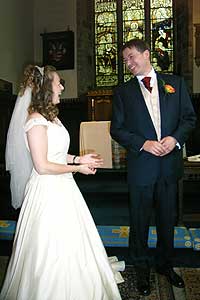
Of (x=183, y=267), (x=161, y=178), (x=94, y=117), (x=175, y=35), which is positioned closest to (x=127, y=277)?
(x=183, y=267)

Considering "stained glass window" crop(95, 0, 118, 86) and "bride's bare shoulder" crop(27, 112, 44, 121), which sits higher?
"stained glass window" crop(95, 0, 118, 86)

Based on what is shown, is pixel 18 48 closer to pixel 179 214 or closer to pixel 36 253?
pixel 179 214

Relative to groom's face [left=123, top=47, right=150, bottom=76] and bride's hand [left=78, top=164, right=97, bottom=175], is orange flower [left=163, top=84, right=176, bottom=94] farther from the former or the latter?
bride's hand [left=78, top=164, right=97, bottom=175]

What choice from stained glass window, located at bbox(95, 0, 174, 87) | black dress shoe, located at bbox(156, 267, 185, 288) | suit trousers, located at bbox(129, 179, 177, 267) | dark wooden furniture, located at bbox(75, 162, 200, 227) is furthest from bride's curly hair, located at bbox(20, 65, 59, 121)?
stained glass window, located at bbox(95, 0, 174, 87)

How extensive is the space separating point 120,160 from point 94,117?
276cm

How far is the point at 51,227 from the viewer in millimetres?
2049

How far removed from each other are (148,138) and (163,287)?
102 centimetres

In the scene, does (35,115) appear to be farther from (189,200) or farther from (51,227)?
(189,200)

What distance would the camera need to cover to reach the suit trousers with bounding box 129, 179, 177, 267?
2.49 m

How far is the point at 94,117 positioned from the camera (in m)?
8.34

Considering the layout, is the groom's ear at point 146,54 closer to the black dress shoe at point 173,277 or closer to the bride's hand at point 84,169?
the bride's hand at point 84,169

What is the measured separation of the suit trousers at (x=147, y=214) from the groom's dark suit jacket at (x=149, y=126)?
→ 0.23 feet

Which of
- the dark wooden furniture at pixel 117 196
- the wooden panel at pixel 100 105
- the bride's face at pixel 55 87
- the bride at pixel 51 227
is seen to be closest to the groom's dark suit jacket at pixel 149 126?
the bride at pixel 51 227

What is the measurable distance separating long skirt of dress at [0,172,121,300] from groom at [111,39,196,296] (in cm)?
44
